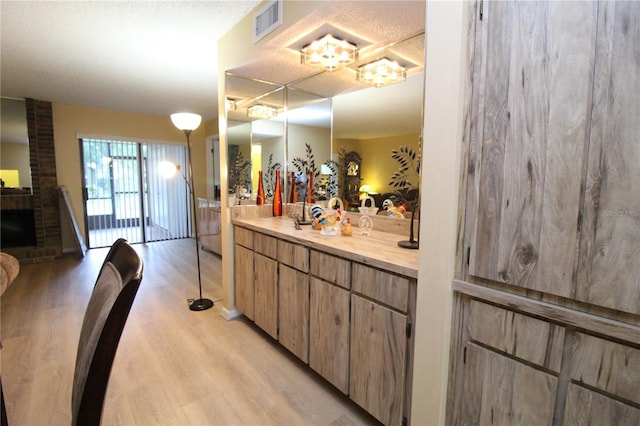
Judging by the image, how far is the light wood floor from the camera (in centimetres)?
168

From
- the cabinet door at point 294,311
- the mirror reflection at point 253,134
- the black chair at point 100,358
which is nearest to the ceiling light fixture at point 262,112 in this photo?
the mirror reflection at point 253,134

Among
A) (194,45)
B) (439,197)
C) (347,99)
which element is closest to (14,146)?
(194,45)

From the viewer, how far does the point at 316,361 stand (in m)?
1.87

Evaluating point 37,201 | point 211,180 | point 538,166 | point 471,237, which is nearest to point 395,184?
point 471,237

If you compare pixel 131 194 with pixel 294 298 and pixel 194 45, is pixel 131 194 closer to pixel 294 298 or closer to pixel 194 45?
pixel 194 45

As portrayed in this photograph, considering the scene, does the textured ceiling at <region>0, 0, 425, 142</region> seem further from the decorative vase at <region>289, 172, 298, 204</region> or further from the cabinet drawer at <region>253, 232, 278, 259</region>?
the cabinet drawer at <region>253, 232, 278, 259</region>

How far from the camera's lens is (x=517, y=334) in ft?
3.26

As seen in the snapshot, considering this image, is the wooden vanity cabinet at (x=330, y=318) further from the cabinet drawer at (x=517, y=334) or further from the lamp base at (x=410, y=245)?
the cabinet drawer at (x=517, y=334)

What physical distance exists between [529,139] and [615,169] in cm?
22

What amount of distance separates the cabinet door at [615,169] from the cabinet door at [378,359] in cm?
73

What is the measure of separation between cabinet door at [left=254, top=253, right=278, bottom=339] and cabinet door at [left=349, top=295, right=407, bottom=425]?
78 centimetres

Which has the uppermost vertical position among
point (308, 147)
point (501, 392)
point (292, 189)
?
point (308, 147)

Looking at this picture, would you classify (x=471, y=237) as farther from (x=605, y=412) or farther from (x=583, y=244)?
(x=605, y=412)

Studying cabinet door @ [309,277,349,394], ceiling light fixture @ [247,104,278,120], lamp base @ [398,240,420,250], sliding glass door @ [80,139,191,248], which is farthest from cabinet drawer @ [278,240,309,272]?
sliding glass door @ [80,139,191,248]
